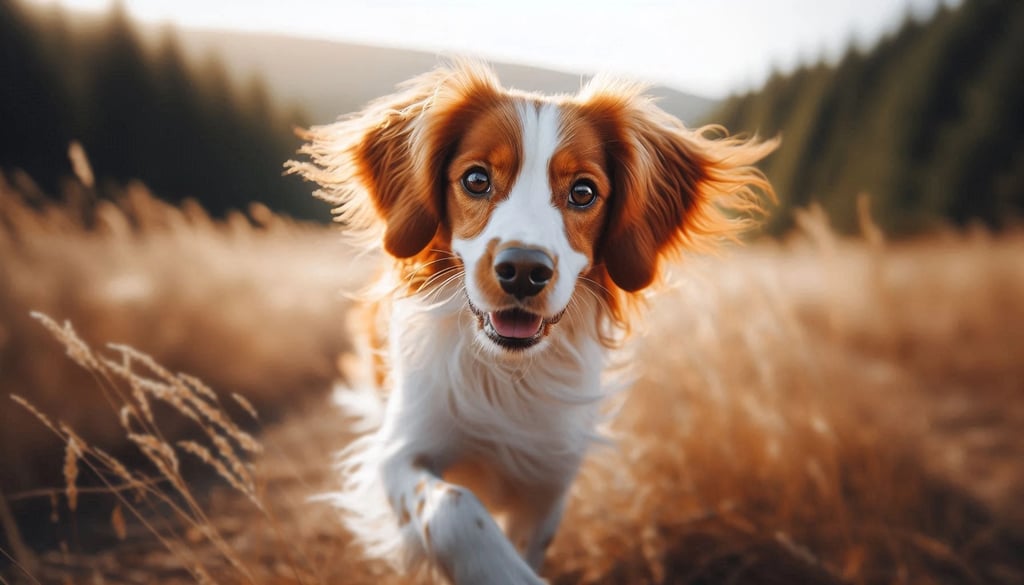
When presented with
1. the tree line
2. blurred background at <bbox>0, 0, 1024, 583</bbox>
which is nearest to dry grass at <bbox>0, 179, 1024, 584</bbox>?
blurred background at <bbox>0, 0, 1024, 583</bbox>

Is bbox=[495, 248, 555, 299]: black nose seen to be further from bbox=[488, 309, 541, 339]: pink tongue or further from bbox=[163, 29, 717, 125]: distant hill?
bbox=[163, 29, 717, 125]: distant hill

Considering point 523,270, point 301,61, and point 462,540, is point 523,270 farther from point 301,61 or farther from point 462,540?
point 301,61

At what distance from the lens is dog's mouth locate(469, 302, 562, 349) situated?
6.82 feet

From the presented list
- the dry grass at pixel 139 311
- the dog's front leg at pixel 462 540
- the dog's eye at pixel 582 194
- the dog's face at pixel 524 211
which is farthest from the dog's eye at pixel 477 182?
the dry grass at pixel 139 311

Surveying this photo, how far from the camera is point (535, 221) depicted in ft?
6.67

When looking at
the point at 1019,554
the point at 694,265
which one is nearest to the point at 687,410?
the point at 694,265

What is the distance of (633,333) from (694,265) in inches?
15.7

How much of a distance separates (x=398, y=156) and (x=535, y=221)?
2.44 ft

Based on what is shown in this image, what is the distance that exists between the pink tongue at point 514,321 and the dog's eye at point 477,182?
0.40 m

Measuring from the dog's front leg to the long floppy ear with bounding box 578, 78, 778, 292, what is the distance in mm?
933

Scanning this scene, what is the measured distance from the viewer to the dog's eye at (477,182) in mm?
2219

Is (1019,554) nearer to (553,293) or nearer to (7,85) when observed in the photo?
(553,293)

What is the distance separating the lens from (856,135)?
2750cm

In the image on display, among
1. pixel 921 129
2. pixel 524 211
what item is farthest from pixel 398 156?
pixel 921 129
